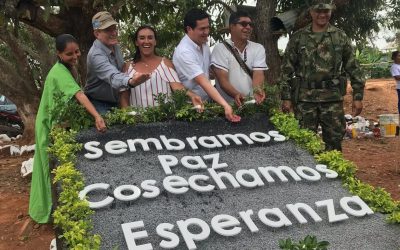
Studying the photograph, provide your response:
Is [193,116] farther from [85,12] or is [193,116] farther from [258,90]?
[85,12]

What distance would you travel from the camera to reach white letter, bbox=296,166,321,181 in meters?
2.73

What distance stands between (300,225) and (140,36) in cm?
172

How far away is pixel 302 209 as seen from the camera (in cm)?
248

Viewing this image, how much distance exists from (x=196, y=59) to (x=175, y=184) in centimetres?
107

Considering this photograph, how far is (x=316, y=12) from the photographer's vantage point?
3824 mm

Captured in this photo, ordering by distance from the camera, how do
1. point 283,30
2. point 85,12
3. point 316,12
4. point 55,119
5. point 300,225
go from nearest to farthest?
point 300,225
point 55,119
point 316,12
point 85,12
point 283,30

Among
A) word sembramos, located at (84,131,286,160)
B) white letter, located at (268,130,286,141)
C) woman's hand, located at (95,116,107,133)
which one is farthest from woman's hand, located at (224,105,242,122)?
woman's hand, located at (95,116,107,133)

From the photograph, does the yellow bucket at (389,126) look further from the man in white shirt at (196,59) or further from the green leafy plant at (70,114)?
the green leafy plant at (70,114)

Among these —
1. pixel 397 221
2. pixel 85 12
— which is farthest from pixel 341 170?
pixel 85 12

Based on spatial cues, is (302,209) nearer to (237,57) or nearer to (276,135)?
(276,135)

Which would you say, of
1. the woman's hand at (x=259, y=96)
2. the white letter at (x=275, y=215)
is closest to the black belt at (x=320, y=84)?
the woman's hand at (x=259, y=96)

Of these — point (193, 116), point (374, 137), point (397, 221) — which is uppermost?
point (193, 116)

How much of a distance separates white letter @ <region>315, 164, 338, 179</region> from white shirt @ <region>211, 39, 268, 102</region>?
85 cm

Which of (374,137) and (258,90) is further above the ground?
(258,90)
